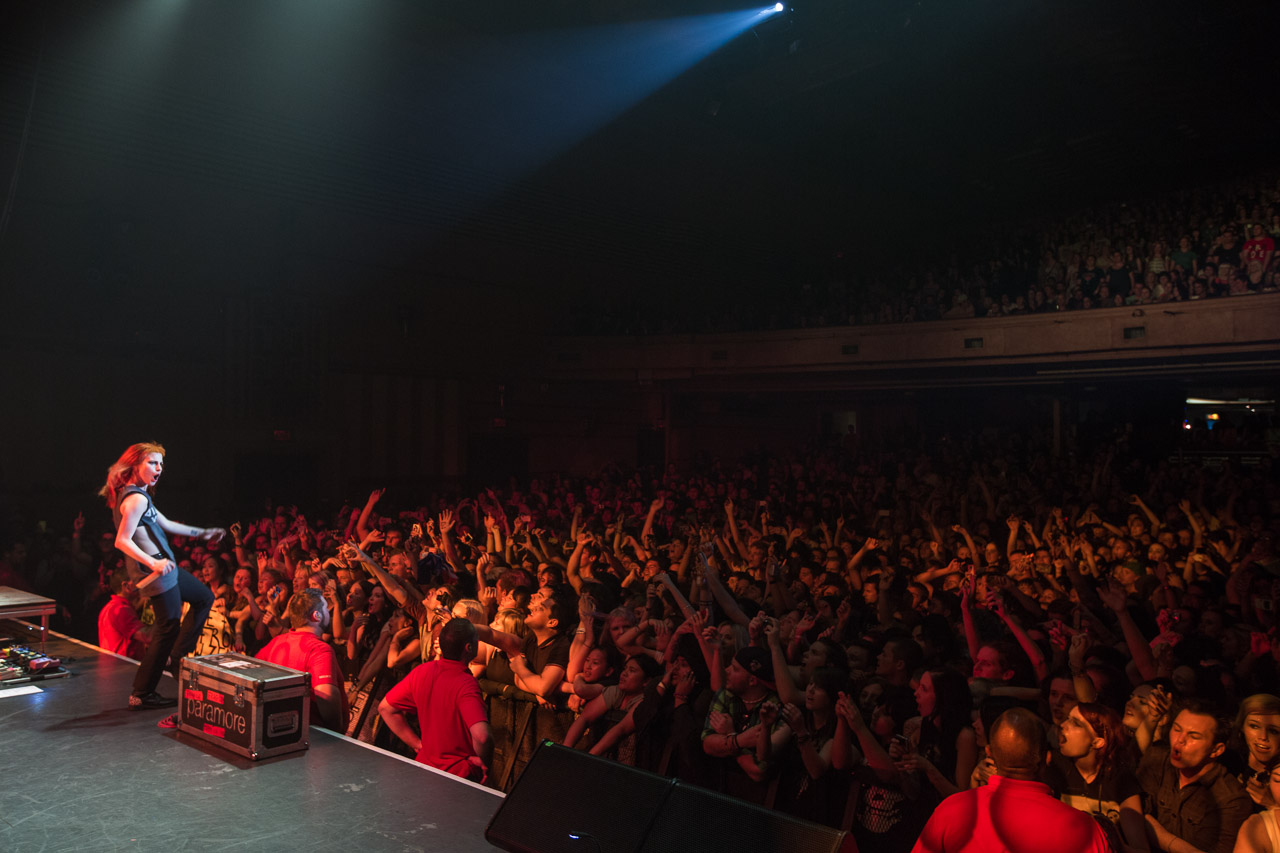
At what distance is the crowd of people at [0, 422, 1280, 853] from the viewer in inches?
102

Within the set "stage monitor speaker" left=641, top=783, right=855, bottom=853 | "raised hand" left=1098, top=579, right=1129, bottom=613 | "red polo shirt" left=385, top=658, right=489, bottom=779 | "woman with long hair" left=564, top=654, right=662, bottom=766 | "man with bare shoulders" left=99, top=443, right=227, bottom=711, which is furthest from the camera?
"raised hand" left=1098, top=579, right=1129, bottom=613

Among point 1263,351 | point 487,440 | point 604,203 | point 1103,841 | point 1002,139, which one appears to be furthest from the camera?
point 487,440

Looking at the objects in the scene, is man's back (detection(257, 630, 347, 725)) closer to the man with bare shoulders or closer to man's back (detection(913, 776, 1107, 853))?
the man with bare shoulders

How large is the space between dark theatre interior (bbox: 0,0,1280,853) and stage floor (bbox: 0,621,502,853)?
0.07 ft

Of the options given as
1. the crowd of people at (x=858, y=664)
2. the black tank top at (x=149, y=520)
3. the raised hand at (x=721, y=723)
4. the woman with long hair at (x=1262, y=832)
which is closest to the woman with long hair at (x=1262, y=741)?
the crowd of people at (x=858, y=664)

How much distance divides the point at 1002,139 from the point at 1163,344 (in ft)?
12.3

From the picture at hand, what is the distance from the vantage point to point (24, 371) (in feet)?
37.7

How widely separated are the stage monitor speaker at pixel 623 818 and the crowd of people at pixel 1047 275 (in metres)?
10.7

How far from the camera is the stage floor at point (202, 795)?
2.38 metres

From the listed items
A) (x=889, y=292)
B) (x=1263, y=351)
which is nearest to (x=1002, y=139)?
(x=889, y=292)

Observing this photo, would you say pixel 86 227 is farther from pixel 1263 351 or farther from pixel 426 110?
pixel 1263 351

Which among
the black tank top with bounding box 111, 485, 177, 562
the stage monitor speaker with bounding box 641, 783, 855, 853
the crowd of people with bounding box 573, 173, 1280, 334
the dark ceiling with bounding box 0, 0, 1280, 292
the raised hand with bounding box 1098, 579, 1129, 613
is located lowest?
the stage monitor speaker with bounding box 641, 783, 855, 853

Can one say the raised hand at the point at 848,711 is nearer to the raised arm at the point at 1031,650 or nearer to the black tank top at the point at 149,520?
the raised arm at the point at 1031,650

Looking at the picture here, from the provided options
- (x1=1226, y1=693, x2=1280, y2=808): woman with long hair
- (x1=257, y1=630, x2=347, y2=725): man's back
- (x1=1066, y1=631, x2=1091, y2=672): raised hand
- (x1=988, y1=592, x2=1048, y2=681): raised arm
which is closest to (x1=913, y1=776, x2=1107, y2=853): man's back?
(x1=1226, y1=693, x2=1280, y2=808): woman with long hair
